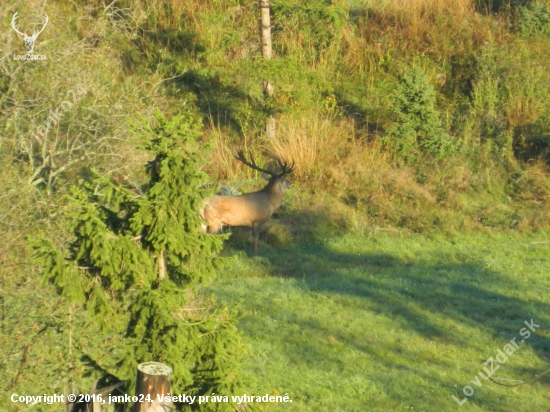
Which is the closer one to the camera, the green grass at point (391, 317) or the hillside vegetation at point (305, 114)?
the green grass at point (391, 317)

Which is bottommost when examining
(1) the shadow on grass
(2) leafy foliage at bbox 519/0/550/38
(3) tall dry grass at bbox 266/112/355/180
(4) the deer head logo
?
(1) the shadow on grass

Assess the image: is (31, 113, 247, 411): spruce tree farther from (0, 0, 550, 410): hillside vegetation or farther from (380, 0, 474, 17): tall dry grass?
(380, 0, 474, 17): tall dry grass

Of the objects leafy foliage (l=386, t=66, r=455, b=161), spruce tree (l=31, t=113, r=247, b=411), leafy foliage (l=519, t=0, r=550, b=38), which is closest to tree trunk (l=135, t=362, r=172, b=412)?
spruce tree (l=31, t=113, r=247, b=411)

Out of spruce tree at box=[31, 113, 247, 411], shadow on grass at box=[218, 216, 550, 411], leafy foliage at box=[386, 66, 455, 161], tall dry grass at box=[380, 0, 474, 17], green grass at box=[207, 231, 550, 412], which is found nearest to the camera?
spruce tree at box=[31, 113, 247, 411]

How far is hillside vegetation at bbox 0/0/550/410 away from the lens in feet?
33.4

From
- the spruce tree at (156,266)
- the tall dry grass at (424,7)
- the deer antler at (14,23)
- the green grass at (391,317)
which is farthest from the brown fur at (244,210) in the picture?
the tall dry grass at (424,7)

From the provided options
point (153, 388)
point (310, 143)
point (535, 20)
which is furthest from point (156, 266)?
point (535, 20)

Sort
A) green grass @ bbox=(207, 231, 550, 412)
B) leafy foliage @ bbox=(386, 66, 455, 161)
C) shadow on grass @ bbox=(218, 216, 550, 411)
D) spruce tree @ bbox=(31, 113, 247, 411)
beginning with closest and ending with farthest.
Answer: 1. spruce tree @ bbox=(31, 113, 247, 411)
2. green grass @ bbox=(207, 231, 550, 412)
3. shadow on grass @ bbox=(218, 216, 550, 411)
4. leafy foliage @ bbox=(386, 66, 455, 161)

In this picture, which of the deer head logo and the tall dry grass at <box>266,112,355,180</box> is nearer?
the deer head logo

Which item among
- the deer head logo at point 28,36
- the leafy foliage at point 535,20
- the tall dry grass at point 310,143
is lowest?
the tall dry grass at point 310,143

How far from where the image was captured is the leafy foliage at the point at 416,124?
17594mm

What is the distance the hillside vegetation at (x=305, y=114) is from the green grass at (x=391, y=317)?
0.37 meters

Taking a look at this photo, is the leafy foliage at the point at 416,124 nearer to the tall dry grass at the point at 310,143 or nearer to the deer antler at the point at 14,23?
the tall dry grass at the point at 310,143

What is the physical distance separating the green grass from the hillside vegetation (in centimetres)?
37
